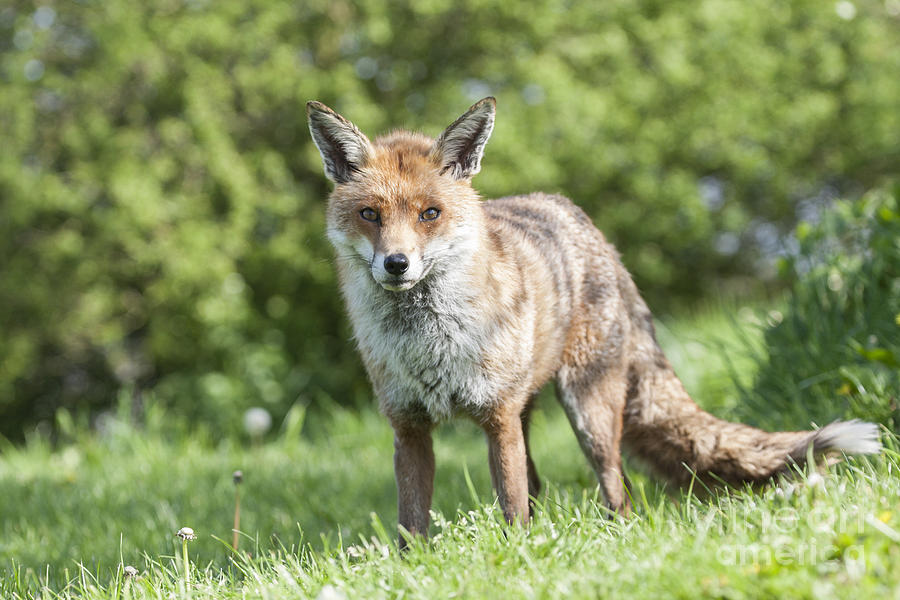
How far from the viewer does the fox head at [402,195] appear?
3.44 m

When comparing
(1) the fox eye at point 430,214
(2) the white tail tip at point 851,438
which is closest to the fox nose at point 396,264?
(1) the fox eye at point 430,214

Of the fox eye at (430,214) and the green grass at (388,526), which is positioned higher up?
the fox eye at (430,214)

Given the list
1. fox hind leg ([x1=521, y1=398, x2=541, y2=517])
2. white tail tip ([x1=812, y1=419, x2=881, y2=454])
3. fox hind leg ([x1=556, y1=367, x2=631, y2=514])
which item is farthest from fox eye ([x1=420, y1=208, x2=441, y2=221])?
white tail tip ([x1=812, y1=419, x2=881, y2=454])

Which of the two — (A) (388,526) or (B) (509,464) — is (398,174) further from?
(A) (388,526)

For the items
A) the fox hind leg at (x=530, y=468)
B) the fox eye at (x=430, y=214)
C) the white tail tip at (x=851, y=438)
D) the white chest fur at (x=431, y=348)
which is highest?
the fox eye at (x=430, y=214)

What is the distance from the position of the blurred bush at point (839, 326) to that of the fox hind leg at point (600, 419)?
121 centimetres

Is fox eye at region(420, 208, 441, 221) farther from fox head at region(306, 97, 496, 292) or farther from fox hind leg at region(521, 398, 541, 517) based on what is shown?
fox hind leg at region(521, 398, 541, 517)

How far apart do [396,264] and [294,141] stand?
7.80m

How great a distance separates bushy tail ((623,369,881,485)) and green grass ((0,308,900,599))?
12 cm

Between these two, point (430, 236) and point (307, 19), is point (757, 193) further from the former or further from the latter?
point (430, 236)

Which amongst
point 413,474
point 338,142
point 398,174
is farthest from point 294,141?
point 413,474

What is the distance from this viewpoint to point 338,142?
3834 mm

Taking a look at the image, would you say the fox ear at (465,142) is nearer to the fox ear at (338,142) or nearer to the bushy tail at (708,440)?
the fox ear at (338,142)

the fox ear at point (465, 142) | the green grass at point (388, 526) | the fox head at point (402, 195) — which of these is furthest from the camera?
the fox ear at point (465, 142)
